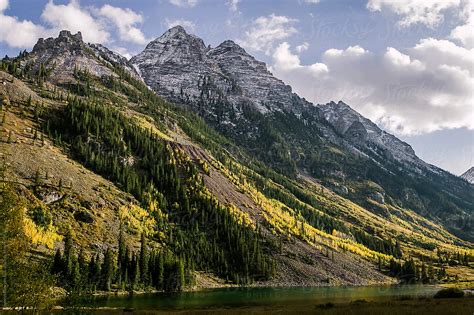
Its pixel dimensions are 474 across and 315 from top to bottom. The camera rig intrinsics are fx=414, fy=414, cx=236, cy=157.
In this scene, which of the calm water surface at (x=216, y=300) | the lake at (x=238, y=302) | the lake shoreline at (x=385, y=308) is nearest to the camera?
the lake shoreline at (x=385, y=308)

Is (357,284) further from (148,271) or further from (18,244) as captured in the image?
(18,244)

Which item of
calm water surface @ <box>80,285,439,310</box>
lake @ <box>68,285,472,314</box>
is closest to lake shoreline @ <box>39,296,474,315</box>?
lake @ <box>68,285,472,314</box>

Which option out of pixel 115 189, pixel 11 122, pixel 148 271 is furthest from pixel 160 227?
pixel 11 122

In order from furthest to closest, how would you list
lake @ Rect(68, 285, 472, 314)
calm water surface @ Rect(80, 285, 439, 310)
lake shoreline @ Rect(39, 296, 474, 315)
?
calm water surface @ Rect(80, 285, 439, 310) < lake @ Rect(68, 285, 472, 314) < lake shoreline @ Rect(39, 296, 474, 315)

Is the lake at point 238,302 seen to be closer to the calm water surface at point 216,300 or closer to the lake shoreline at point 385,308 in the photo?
the calm water surface at point 216,300

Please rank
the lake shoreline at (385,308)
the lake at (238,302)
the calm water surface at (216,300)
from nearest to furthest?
the lake shoreline at (385,308), the lake at (238,302), the calm water surface at (216,300)

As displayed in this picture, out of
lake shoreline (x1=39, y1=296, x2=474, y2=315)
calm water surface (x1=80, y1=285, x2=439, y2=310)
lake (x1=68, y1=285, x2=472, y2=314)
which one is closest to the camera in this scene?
lake shoreline (x1=39, y1=296, x2=474, y2=315)

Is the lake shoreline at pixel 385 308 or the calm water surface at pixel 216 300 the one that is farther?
the calm water surface at pixel 216 300

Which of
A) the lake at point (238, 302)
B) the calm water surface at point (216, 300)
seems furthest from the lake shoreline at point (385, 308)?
the calm water surface at point (216, 300)

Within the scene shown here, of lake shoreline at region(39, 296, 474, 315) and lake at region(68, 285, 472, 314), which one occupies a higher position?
lake shoreline at region(39, 296, 474, 315)

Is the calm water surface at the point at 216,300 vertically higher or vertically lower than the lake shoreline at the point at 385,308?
lower

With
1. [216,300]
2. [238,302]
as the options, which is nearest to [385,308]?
[238,302]

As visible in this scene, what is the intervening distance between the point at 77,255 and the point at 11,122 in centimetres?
10101

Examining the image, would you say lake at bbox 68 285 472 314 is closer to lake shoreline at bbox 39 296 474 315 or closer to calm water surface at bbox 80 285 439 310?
calm water surface at bbox 80 285 439 310
